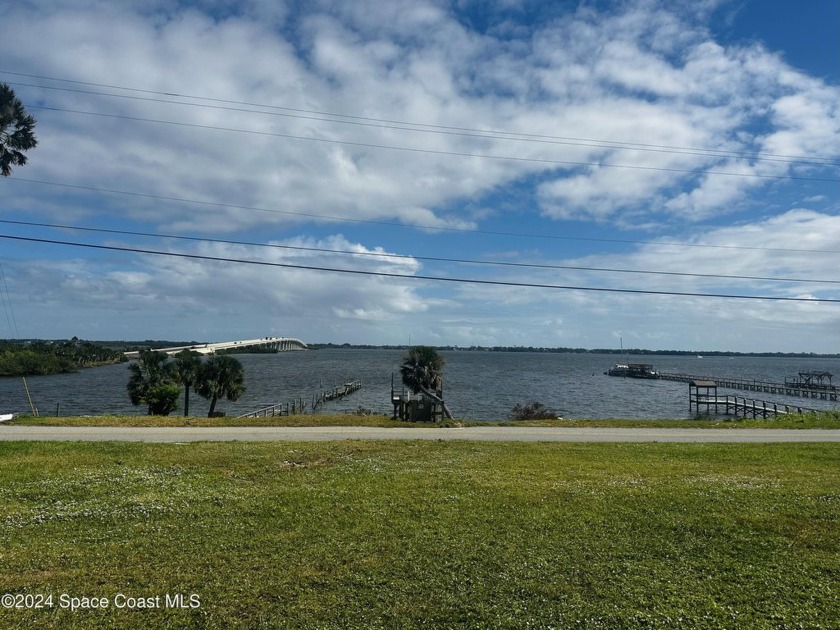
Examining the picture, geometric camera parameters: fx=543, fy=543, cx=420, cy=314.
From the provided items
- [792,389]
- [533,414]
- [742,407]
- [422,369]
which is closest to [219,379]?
[422,369]

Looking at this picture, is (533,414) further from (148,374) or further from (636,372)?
(636,372)

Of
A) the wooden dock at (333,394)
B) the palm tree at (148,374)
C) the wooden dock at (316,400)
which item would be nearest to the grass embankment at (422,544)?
the palm tree at (148,374)

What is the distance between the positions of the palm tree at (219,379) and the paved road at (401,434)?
20.3m

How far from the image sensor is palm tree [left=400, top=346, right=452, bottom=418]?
39.7 metres

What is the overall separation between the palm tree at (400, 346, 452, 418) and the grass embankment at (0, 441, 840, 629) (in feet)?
88.5

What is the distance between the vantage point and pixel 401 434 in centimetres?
2106

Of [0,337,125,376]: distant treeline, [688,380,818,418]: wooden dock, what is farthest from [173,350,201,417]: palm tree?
[0,337,125,376]: distant treeline

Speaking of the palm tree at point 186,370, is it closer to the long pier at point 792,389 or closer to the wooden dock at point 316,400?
the wooden dock at point 316,400

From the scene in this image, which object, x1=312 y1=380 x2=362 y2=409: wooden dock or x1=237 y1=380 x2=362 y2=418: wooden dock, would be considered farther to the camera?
x1=312 y1=380 x2=362 y2=409: wooden dock

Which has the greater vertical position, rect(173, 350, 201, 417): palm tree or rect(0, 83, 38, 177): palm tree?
rect(0, 83, 38, 177): palm tree

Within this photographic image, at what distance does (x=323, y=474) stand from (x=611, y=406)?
4975 cm

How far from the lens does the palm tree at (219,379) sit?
42125mm

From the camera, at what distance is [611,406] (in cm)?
5594

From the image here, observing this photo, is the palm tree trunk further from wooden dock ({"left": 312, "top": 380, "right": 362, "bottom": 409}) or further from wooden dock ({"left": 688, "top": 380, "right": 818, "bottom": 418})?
wooden dock ({"left": 688, "top": 380, "right": 818, "bottom": 418})
